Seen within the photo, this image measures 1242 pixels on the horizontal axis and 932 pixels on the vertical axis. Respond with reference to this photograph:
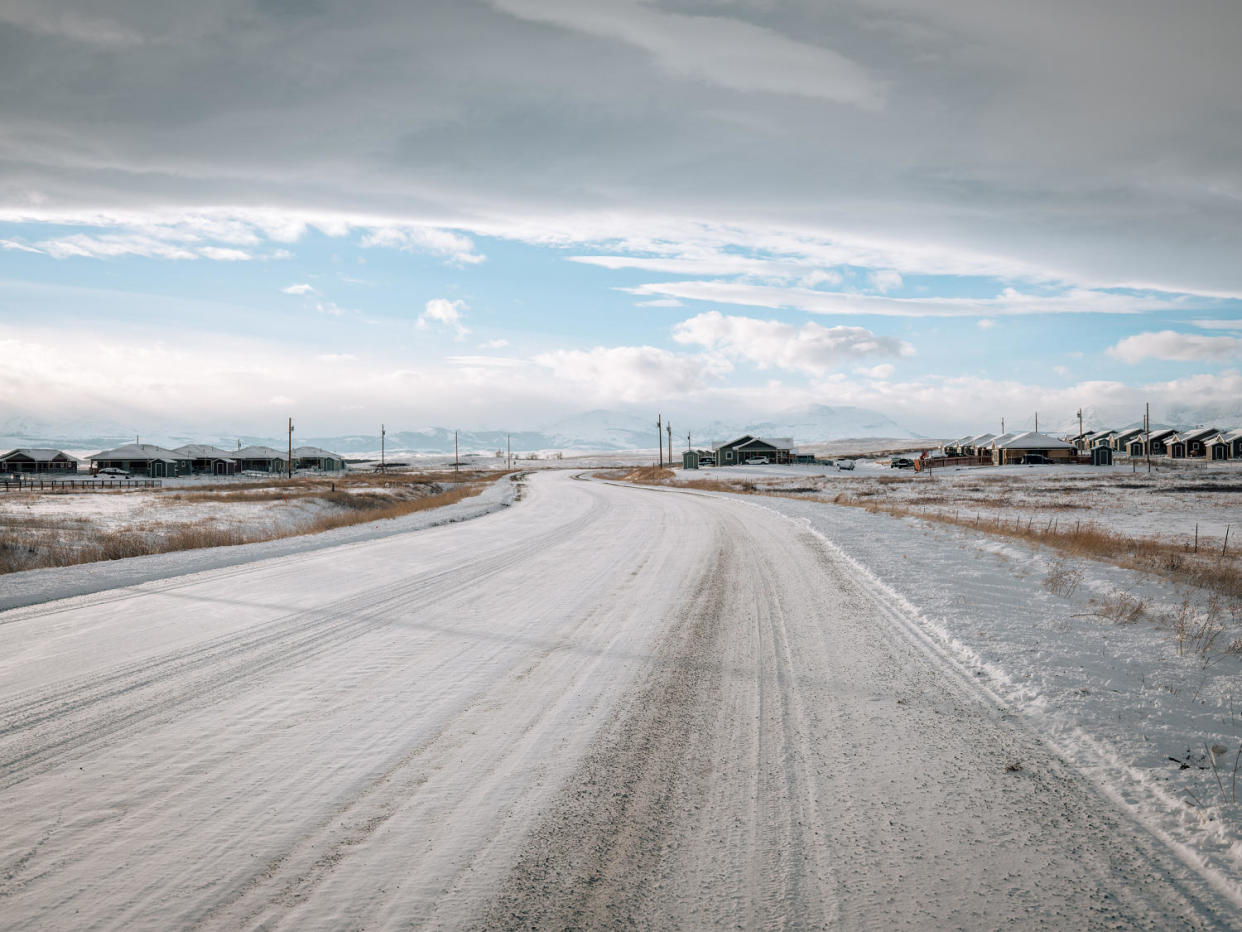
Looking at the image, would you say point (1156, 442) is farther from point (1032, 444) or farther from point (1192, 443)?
point (1032, 444)

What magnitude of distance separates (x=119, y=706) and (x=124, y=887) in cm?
265

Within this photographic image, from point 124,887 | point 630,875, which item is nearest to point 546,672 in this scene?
point 630,875

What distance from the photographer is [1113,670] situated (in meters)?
6.07

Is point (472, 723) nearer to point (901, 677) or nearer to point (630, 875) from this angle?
point (630, 875)

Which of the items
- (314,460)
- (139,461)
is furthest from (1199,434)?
(139,461)

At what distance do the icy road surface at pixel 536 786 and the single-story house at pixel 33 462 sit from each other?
116 m

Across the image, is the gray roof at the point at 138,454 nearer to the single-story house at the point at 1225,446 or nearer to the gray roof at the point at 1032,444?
the gray roof at the point at 1032,444

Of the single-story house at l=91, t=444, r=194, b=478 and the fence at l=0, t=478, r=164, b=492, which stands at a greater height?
the single-story house at l=91, t=444, r=194, b=478

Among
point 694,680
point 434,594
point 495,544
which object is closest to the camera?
point 694,680

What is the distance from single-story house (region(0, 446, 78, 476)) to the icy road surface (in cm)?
11626

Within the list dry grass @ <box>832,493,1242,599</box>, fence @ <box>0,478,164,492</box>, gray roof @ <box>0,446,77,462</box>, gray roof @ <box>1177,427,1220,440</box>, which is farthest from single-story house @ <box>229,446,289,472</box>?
gray roof @ <box>1177,427,1220,440</box>

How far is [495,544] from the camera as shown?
610 inches

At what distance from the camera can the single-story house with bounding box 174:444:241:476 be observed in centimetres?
10562

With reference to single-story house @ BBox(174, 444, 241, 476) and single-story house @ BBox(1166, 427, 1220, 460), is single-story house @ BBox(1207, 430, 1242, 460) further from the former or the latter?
single-story house @ BBox(174, 444, 241, 476)
